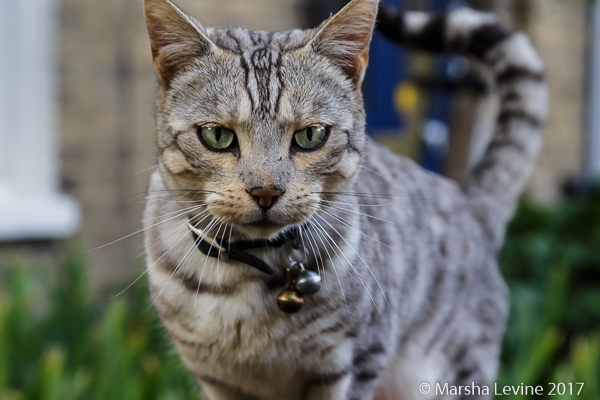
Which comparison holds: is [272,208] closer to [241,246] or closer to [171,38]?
[241,246]

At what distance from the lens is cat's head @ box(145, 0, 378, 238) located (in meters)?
1.05

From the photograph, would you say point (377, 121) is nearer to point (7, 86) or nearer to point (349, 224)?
point (7, 86)

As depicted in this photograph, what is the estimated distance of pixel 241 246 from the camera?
1141mm

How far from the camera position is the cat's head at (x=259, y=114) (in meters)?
1.05

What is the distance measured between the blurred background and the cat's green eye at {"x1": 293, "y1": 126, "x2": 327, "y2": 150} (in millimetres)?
1250

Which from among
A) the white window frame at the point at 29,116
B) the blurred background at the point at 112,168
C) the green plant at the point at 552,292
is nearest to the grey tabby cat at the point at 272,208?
the green plant at the point at 552,292

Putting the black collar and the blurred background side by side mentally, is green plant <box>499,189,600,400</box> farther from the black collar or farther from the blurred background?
the black collar

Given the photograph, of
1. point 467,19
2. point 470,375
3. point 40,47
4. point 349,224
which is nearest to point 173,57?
point 349,224

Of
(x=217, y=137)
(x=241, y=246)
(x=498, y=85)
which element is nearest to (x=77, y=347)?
(x=241, y=246)

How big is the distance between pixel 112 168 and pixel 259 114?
89.1 inches

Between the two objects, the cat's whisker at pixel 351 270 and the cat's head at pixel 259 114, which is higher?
the cat's head at pixel 259 114

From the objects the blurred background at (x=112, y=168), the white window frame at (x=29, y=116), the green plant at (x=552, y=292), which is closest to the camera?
the green plant at (x=552, y=292)

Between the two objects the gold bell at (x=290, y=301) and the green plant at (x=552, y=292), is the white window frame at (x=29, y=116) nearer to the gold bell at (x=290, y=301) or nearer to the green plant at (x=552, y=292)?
the green plant at (x=552, y=292)

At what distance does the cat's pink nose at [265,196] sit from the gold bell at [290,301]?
0.15 meters
